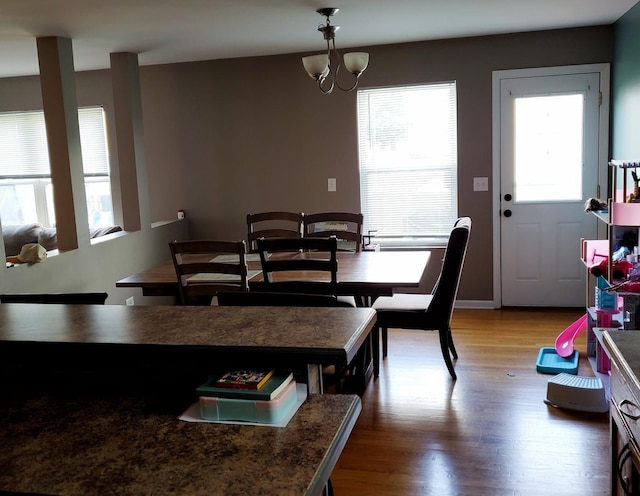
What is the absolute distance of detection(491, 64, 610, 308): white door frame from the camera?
4695 mm

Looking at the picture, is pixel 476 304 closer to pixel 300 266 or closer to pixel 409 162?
pixel 409 162

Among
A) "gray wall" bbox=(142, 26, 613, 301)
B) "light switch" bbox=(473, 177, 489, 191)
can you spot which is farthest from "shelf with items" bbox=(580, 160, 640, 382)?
"gray wall" bbox=(142, 26, 613, 301)

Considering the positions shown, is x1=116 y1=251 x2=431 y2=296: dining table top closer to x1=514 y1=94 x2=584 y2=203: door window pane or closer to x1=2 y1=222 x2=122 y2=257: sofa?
x1=514 y1=94 x2=584 y2=203: door window pane

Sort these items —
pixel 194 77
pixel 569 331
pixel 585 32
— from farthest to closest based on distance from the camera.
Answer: pixel 194 77 < pixel 585 32 < pixel 569 331

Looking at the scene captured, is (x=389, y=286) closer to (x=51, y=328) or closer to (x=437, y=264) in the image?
(x=51, y=328)

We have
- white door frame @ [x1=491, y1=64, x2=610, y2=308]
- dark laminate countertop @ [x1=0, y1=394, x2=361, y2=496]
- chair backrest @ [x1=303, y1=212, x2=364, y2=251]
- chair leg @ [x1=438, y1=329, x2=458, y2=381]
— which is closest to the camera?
dark laminate countertop @ [x1=0, y1=394, x2=361, y2=496]

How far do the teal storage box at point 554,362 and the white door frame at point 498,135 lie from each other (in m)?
1.28

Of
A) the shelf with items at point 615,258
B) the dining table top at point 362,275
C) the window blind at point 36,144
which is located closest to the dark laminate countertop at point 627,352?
the shelf with items at point 615,258

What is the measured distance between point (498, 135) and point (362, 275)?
2279 millimetres

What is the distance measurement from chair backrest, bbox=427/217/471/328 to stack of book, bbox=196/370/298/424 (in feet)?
6.91

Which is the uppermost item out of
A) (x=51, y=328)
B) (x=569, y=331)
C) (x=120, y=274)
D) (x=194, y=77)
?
(x=194, y=77)

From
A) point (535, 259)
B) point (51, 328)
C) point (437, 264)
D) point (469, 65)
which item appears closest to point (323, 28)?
point (469, 65)

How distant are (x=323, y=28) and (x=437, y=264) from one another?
2240 millimetres

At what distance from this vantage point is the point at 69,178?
4.25 metres
